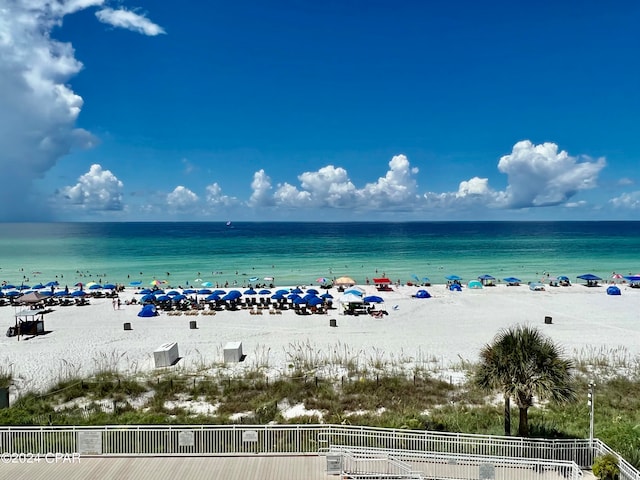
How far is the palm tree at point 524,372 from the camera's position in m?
9.15

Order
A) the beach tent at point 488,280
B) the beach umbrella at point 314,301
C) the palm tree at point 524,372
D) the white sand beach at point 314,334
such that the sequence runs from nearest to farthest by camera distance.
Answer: the palm tree at point 524,372, the white sand beach at point 314,334, the beach umbrella at point 314,301, the beach tent at point 488,280

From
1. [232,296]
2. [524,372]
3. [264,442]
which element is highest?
[524,372]

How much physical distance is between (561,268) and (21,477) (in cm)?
6452

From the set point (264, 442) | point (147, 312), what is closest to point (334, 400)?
point (264, 442)

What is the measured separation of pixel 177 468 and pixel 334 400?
18.7ft

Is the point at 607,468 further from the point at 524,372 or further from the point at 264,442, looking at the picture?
the point at 264,442

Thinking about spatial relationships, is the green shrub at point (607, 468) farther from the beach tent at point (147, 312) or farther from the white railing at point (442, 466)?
the beach tent at point (147, 312)

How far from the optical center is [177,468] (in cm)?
859

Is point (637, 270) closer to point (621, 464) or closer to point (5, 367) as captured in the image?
point (621, 464)

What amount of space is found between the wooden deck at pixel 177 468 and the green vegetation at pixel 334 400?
2435 mm

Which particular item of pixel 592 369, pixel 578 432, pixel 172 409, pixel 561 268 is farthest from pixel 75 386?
pixel 561 268

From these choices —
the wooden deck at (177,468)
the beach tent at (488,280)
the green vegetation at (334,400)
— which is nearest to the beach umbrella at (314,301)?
the green vegetation at (334,400)

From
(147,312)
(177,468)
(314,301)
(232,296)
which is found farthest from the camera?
(232,296)

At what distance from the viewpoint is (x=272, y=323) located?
26.1 meters
